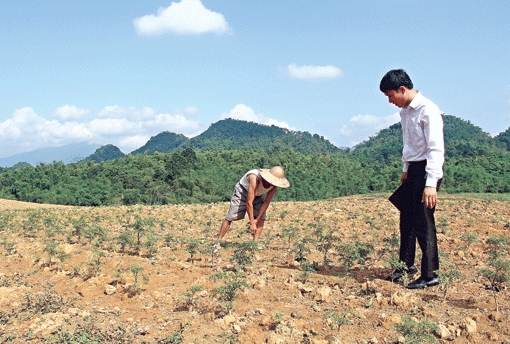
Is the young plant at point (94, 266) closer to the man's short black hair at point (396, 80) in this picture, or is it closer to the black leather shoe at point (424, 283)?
the black leather shoe at point (424, 283)

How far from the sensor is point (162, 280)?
370cm

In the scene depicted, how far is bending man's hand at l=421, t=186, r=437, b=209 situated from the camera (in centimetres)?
295

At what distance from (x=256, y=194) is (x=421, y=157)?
2.32 meters

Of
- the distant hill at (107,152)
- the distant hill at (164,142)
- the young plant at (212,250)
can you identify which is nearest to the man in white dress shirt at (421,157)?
the young plant at (212,250)

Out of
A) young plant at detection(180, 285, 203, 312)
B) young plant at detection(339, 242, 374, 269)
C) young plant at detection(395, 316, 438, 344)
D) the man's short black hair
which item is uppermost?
the man's short black hair

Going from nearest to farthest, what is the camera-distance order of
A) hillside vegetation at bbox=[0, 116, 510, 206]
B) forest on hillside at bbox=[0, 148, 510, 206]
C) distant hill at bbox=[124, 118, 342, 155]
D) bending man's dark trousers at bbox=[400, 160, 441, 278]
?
bending man's dark trousers at bbox=[400, 160, 441, 278], forest on hillside at bbox=[0, 148, 510, 206], hillside vegetation at bbox=[0, 116, 510, 206], distant hill at bbox=[124, 118, 342, 155]

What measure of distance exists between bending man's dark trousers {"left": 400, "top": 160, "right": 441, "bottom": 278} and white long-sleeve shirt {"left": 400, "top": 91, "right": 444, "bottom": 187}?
0.13 m

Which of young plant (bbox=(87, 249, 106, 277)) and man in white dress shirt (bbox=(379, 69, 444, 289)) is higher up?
man in white dress shirt (bbox=(379, 69, 444, 289))

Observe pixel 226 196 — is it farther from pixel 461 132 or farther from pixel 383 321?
pixel 461 132

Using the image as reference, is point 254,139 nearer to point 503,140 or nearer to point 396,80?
point 503,140

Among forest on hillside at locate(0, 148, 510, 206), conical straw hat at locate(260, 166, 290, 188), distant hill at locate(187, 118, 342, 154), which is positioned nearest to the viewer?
conical straw hat at locate(260, 166, 290, 188)

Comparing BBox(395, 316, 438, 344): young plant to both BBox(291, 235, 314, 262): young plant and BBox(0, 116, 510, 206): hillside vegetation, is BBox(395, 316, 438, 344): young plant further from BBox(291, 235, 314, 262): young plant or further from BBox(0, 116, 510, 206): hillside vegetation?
BBox(0, 116, 510, 206): hillside vegetation

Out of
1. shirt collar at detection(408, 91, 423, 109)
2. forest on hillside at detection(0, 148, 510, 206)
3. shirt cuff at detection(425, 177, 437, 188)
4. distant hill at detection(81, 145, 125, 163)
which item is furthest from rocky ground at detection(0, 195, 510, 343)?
distant hill at detection(81, 145, 125, 163)

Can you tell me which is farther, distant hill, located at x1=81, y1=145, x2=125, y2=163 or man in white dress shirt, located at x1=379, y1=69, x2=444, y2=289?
distant hill, located at x1=81, y1=145, x2=125, y2=163
